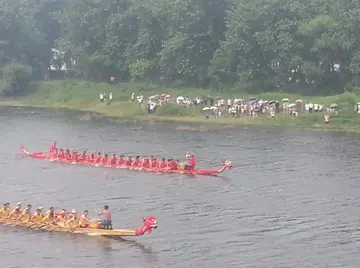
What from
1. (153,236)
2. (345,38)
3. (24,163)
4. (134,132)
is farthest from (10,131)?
(153,236)

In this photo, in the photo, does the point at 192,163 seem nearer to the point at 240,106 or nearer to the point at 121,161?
the point at 121,161

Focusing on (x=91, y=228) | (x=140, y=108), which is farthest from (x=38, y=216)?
(x=140, y=108)

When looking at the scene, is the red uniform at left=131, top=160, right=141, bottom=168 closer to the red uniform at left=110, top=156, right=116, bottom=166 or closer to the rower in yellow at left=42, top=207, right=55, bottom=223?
the red uniform at left=110, top=156, right=116, bottom=166

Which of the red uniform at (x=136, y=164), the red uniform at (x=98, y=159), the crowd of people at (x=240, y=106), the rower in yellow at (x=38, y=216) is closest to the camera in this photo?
the rower in yellow at (x=38, y=216)

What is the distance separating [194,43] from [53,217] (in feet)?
151

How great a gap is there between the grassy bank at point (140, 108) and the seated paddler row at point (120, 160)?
1733cm

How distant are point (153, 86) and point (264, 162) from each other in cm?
3526

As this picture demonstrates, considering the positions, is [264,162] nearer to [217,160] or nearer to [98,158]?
[217,160]

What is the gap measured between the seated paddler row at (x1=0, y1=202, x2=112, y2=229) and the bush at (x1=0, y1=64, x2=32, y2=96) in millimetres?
53484

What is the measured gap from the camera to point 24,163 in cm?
4950

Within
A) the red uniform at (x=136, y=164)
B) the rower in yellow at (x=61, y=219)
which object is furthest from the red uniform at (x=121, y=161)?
the rower in yellow at (x=61, y=219)

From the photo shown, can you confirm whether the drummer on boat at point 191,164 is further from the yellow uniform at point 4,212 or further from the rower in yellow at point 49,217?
the yellow uniform at point 4,212

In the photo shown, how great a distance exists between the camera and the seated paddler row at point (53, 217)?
1270 inches

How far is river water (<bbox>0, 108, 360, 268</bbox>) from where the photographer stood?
29.8 m
